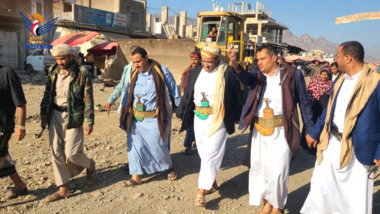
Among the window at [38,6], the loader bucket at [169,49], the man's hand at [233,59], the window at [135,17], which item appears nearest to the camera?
the man's hand at [233,59]

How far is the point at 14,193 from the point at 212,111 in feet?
7.99

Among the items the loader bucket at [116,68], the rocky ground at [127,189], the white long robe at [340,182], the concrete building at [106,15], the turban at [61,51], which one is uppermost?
the concrete building at [106,15]

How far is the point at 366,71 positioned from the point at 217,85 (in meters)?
1.49

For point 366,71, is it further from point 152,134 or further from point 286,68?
point 152,134

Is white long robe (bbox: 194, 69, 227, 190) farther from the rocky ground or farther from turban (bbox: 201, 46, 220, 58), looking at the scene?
the rocky ground

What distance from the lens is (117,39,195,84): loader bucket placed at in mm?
7875

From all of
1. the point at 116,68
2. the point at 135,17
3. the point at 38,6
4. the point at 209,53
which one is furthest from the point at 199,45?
the point at 135,17

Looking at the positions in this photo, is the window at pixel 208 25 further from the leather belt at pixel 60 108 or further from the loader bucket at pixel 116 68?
the leather belt at pixel 60 108

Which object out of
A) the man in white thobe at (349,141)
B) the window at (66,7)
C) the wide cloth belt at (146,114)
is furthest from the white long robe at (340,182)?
the window at (66,7)

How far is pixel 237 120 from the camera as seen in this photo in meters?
3.79

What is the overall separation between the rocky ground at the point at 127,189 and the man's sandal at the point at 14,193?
0.05 meters

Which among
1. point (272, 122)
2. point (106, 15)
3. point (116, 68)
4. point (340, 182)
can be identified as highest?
point (106, 15)

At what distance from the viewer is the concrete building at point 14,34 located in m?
19.2

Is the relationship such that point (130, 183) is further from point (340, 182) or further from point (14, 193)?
point (340, 182)
